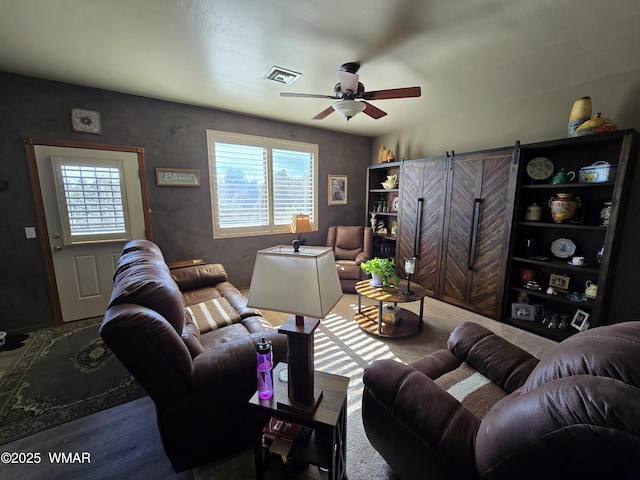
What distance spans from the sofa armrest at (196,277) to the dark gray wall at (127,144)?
816mm

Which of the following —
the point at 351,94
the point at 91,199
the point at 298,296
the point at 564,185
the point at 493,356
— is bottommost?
the point at 493,356

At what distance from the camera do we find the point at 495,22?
5.75ft

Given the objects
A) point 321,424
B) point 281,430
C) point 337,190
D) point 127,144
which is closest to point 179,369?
point 281,430

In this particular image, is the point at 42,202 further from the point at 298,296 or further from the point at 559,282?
the point at 559,282

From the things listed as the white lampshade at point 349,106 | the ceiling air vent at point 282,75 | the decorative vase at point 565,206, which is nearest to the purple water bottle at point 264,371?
the white lampshade at point 349,106

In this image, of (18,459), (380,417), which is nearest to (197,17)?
(380,417)

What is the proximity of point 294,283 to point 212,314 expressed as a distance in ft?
4.97

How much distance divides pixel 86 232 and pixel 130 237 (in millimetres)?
418

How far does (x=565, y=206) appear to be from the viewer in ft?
8.57

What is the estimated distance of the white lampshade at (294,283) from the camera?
1.03 meters

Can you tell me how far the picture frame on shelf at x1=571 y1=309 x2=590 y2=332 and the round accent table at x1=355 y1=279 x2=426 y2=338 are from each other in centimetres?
157

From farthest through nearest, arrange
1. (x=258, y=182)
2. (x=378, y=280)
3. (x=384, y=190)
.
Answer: (x=384, y=190) < (x=258, y=182) < (x=378, y=280)

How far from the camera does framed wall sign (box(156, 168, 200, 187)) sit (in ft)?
10.9

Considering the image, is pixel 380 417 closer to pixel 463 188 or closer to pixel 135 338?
pixel 135 338
